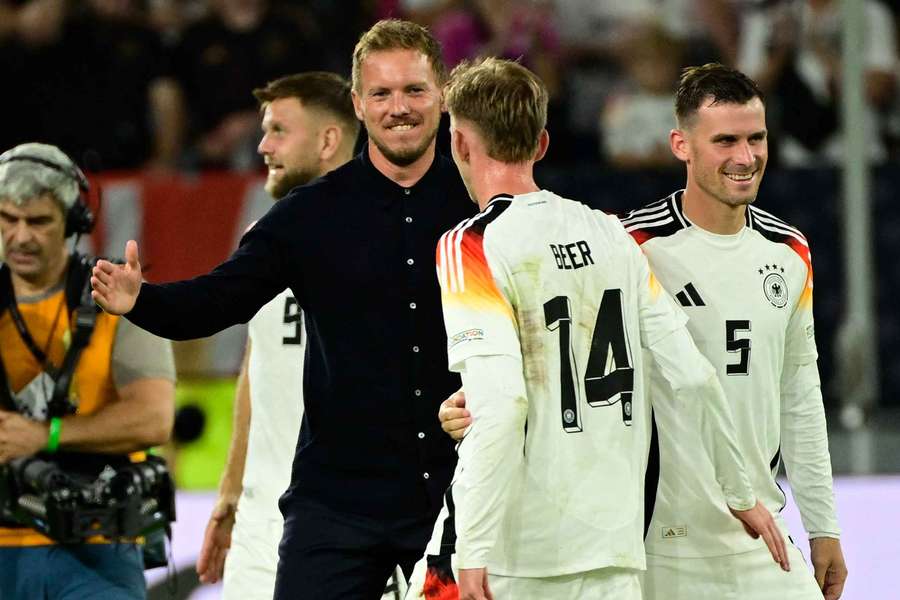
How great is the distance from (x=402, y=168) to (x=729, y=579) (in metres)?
1.39

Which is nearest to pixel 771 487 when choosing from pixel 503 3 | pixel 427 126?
pixel 427 126

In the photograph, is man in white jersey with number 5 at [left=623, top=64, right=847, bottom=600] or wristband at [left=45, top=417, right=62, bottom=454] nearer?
man in white jersey with number 5 at [left=623, top=64, right=847, bottom=600]

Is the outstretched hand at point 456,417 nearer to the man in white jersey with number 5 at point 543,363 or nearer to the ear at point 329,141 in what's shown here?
the man in white jersey with number 5 at point 543,363

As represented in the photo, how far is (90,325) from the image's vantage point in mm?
4781

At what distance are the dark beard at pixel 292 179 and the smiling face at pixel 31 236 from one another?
0.74 meters

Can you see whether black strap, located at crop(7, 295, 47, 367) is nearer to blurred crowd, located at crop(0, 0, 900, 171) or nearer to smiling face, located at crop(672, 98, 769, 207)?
smiling face, located at crop(672, 98, 769, 207)

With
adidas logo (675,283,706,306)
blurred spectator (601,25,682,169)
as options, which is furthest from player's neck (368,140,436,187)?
blurred spectator (601,25,682,169)

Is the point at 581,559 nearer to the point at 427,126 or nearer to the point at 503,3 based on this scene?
the point at 427,126

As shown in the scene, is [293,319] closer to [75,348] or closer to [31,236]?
[75,348]

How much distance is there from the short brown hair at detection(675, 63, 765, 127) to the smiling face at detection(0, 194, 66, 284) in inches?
73.3

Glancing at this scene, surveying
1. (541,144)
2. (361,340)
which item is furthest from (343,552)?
(541,144)

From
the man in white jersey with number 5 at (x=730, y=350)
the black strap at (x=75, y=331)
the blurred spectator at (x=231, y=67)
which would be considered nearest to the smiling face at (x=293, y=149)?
the black strap at (x=75, y=331)

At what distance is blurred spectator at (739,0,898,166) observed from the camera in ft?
36.1

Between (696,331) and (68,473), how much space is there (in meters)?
1.84
